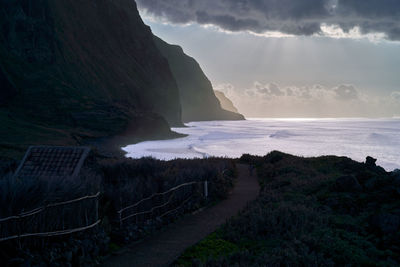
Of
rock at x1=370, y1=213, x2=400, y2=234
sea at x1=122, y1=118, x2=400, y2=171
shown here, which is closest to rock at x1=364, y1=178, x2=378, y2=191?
rock at x1=370, y1=213, x2=400, y2=234

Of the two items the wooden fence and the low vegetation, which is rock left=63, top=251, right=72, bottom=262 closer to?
the wooden fence

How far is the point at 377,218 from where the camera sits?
31.4ft

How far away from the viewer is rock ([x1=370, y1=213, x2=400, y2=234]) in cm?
902

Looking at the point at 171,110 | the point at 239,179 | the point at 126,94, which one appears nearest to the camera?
the point at 239,179

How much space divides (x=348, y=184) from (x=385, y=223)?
16.8ft

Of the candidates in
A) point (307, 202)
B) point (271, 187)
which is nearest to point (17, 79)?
point (271, 187)

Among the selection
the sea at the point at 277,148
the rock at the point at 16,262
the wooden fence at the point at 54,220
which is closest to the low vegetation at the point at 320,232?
the wooden fence at the point at 54,220

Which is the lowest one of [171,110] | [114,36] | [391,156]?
[391,156]

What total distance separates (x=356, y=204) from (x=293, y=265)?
6.56 metres

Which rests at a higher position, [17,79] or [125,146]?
[17,79]

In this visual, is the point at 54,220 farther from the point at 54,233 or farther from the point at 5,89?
the point at 5,89

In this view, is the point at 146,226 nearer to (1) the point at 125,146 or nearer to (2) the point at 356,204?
(2) the point at 356,204

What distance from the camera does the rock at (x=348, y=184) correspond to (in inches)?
551

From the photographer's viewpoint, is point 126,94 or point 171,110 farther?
point 171,110
